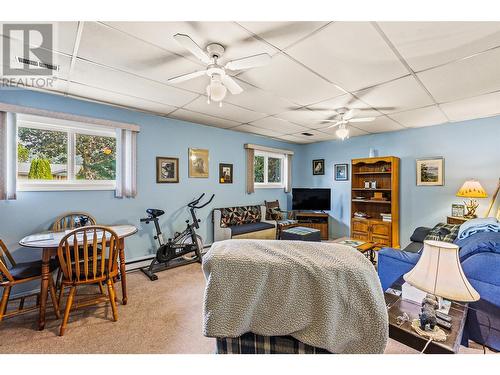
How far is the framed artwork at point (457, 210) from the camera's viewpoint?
12.2 ft

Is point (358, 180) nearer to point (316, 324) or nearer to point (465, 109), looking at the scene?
point (465, 109)

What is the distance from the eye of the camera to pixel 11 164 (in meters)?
2.56

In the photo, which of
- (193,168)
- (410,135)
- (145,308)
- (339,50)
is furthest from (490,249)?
(193,168)

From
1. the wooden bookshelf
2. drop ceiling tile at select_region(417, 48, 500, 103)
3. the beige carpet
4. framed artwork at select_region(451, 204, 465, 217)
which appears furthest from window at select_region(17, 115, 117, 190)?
framed artwork at select_region(451, 204, 465, 217)

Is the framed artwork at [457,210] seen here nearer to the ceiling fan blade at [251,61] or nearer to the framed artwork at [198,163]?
the ceiling fan blade at [251,61]

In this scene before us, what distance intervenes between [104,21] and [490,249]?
310cm

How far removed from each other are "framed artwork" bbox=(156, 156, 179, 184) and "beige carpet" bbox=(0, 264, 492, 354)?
69.5 inches

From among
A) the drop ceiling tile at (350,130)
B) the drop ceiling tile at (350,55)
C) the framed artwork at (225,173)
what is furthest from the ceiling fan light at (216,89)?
the drop ceiling tile at (350,130)

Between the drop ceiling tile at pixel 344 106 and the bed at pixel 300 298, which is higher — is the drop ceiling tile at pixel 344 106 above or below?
above

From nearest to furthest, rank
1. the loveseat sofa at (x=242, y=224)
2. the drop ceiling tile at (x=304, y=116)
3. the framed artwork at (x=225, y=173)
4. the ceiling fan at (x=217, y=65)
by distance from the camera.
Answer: the ceiling fan at (x=217, y=65), the drop ceiling tile at (x=304, y=116), the loveseat sofa at (x=242, y=224), the framed artwork at (x=225, y=173)

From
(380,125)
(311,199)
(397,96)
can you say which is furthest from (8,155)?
(380,125)

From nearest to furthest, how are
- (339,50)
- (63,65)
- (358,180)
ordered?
(339,50) < (63,65) < (358,180)

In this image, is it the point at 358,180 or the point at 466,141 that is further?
the point at 358,180

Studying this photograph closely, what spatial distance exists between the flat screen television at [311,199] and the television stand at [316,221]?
0.51 feet
